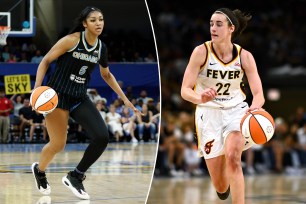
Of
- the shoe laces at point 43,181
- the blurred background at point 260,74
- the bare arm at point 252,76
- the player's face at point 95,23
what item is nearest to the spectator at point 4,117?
Result: the shoe laces at point 43,181

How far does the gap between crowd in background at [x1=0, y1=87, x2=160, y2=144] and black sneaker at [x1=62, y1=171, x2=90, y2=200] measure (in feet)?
0.88

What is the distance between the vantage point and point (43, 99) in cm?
401

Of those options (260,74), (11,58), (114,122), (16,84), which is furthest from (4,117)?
(260,74)

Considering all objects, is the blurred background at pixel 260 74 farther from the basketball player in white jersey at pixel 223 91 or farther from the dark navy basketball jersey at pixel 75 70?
the dark navy basketball jersey at pixel 75 70

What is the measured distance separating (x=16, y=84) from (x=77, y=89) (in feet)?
1.48

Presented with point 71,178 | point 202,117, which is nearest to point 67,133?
point 71,178

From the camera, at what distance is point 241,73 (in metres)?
4.80

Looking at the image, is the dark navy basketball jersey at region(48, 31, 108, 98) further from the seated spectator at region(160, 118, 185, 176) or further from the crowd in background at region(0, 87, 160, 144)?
the seated spectator at region(160, 118, 185, 176)

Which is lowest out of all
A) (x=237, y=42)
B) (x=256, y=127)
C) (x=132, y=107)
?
(x=256, y=127)

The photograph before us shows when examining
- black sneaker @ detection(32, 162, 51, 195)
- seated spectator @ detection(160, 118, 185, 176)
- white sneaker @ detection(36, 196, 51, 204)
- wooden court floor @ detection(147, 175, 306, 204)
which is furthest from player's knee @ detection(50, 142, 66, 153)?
seated spectator @ detection(160, 118, 185, 176)

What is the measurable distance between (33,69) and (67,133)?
1.60ft

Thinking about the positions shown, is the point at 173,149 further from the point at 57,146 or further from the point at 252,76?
the point at 57,146

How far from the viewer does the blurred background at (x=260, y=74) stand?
1484 cm

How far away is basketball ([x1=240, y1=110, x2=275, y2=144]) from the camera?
4559 millimetres
